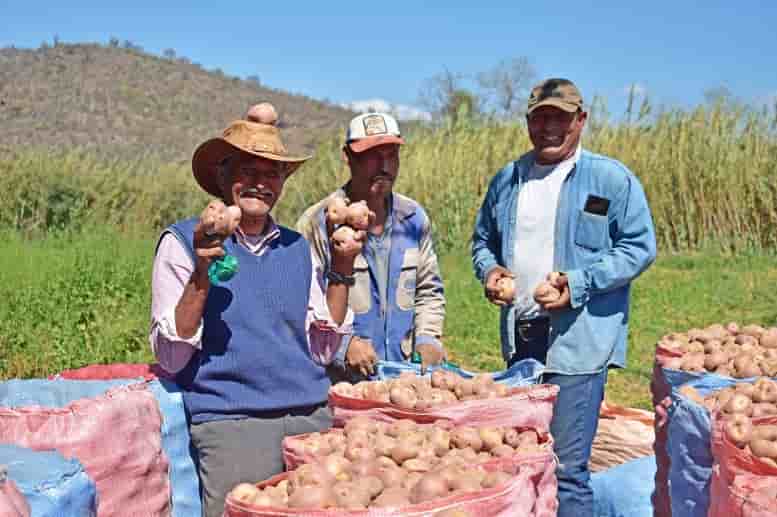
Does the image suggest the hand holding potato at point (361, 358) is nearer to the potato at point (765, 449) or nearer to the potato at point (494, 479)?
the potato at point (494, 479)

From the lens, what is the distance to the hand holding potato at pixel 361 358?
135 inches

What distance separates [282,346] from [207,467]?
0.47 metres

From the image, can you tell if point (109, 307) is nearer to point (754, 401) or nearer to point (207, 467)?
point (207, 467)

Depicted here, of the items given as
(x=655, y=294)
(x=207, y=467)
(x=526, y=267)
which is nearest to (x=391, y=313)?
(x=526, y=267)

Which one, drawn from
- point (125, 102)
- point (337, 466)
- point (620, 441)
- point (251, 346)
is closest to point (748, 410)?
point (337, 466)

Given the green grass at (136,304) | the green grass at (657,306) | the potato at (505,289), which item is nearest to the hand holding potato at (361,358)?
the potato at (505,289)

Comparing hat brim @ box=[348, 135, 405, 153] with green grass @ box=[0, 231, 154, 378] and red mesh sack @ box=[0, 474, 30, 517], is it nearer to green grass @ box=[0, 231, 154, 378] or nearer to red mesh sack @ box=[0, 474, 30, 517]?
red mesh sack @ box=[0, 474, 30, 517]

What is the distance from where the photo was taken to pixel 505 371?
11.4 ft

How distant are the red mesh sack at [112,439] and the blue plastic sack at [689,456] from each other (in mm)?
1714

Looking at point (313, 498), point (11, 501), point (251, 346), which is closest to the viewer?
point (11, 501)

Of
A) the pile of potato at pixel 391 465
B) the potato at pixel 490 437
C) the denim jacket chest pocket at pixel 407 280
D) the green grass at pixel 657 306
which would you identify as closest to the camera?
the pile of potato at pixel 391 465

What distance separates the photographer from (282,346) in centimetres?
311

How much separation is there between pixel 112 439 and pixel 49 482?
650 millimetres

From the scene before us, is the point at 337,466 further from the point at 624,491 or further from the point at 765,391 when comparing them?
the point at 624,491
